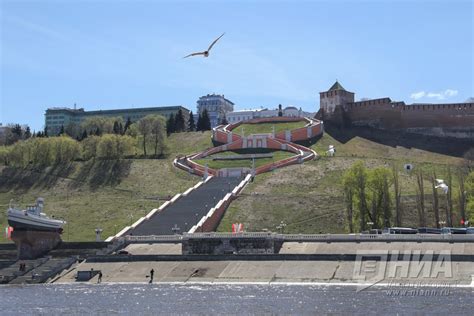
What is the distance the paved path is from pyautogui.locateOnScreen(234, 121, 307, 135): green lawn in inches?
1253

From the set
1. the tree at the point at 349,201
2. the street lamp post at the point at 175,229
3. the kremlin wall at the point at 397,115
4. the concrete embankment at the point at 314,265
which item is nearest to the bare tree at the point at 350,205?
the tree at the point at 349,201

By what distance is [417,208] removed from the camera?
77750 millimetres

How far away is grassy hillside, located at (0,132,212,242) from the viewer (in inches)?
3263

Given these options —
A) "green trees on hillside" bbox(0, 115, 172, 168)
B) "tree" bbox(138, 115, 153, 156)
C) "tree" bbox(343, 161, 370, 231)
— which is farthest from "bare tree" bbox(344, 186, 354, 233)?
"tree" bbox(138, 115, 153, 156)

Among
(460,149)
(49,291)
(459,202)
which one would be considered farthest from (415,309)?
(460,149)

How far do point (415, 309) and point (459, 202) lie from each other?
129 feet

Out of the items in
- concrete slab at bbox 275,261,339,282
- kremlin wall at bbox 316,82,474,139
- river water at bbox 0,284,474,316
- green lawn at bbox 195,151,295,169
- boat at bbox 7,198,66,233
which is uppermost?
kremlin wall at bbox 316,82,474,139

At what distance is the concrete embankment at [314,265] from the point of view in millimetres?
53344

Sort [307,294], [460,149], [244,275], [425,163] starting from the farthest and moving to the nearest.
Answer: [460,149] → [425,163] → [244,275] → [307,294]

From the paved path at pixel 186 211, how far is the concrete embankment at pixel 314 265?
10.6 m

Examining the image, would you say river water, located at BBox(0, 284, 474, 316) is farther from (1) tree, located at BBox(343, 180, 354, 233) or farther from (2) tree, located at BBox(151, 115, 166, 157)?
(2) tree, located at BBox(151, 115, 166, 157)

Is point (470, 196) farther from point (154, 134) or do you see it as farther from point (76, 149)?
point (76, 149)

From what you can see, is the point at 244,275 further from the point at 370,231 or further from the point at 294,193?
the point at 294,193

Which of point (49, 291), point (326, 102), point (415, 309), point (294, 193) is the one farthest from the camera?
point (326, 102)
